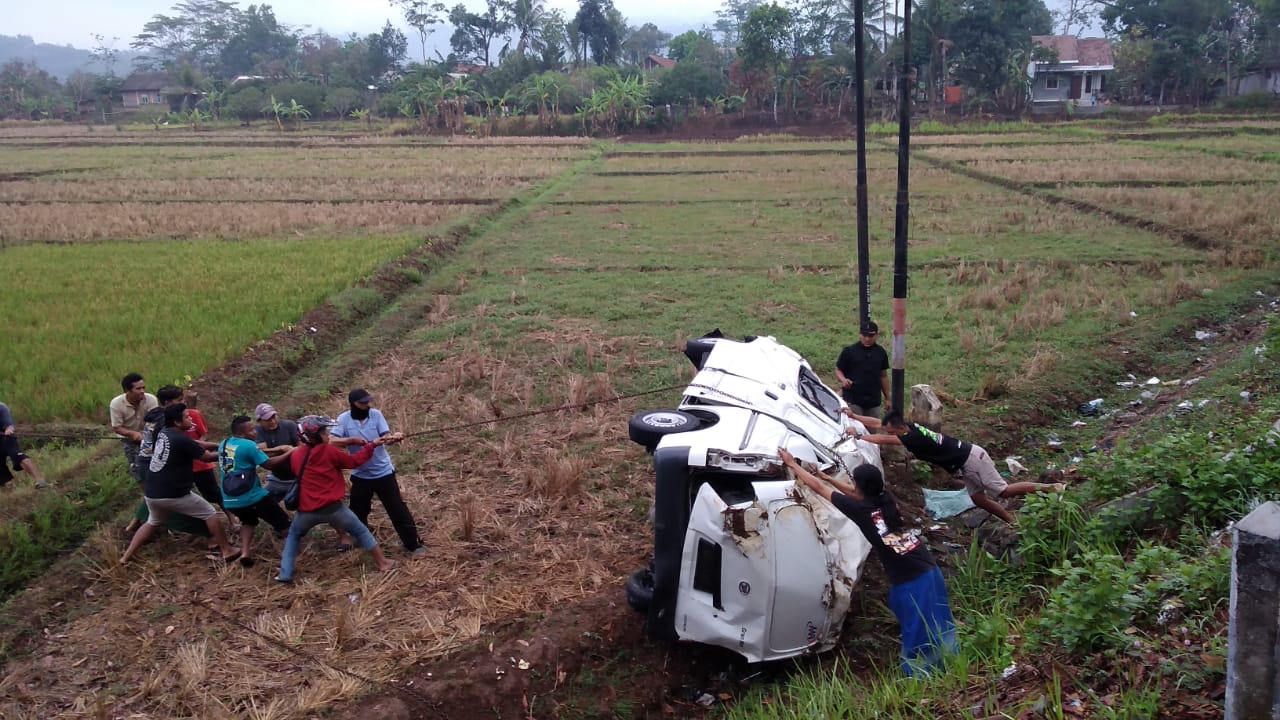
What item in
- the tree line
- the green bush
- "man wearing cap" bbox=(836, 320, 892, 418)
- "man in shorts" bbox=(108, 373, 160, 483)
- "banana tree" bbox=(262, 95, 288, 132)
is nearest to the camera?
"man in shorts" bbox=(108, 373, 160, 483)

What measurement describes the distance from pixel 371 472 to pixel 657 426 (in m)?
2.44

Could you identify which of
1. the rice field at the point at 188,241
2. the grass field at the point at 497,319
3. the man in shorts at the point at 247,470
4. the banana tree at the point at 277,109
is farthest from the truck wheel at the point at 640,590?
the banana tree at the point at 277,109

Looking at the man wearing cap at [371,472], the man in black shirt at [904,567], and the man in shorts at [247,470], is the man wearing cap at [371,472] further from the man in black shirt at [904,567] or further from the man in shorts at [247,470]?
the man in black shirt at [904,567]

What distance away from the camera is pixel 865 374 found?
864 cm

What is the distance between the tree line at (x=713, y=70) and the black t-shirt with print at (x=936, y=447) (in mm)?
39385

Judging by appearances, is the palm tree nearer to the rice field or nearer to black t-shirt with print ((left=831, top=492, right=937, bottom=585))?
the rice field

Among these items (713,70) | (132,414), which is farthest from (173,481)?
(713,70)

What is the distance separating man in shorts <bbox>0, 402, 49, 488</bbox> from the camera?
809 centimetres

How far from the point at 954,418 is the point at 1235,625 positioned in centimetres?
648

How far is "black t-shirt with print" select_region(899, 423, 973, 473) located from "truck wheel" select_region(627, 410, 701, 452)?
167 cm

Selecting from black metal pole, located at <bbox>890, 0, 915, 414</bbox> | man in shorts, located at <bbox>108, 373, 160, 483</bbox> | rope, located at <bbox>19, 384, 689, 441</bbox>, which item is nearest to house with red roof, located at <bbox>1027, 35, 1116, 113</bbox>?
black metal pole, located at <bbox>890, 0, 915, 414</bbox>

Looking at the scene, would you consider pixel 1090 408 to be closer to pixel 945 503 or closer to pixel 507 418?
pixel 945 503

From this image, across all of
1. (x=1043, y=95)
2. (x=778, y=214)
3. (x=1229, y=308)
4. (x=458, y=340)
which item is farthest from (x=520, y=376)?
(x=1043, y=95)

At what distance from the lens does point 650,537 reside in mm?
7277
